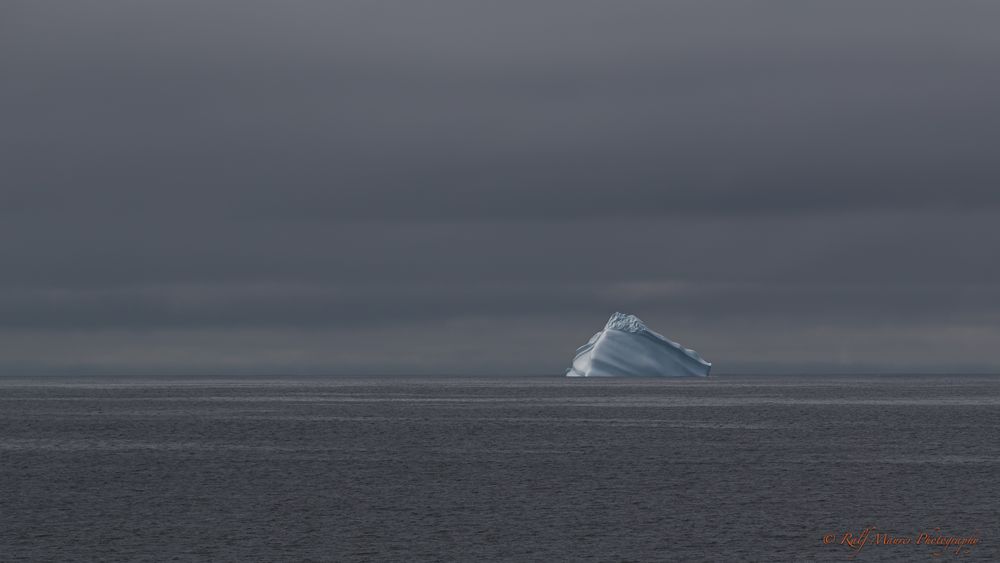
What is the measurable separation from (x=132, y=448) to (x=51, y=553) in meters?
39.6

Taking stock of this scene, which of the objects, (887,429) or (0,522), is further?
(887,429)

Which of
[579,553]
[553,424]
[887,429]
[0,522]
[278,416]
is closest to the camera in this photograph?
[579,553]

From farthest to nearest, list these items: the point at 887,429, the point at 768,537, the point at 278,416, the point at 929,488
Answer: the point at 278,416 → the point at 887,429 → the point at 929,488 → the point at 768,537

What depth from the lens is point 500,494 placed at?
153 feet

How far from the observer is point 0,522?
3919 centimetres

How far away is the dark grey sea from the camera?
3388 cm

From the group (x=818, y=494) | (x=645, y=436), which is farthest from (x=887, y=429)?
(x=818, y=494)

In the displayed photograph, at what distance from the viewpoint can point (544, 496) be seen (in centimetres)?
4566

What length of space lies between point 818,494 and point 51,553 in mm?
26901

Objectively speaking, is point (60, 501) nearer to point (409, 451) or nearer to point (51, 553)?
point (51, 553)

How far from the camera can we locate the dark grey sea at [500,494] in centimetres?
3388

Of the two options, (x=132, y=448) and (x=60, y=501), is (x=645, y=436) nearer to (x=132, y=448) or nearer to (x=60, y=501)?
(x=132, y=448)

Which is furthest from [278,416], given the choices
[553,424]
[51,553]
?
[51,553]

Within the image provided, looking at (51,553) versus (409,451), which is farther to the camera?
(409,451)
